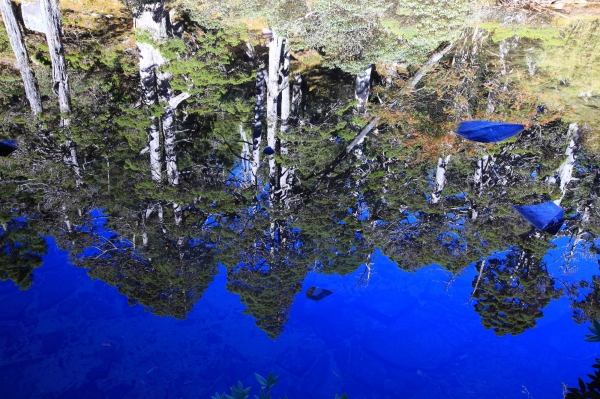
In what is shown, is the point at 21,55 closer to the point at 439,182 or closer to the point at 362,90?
the point at 362,90

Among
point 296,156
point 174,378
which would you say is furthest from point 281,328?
point 296,156

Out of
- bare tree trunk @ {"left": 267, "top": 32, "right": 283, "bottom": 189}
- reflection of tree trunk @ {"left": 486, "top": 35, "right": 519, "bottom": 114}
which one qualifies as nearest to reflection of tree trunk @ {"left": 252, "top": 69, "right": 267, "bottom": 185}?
bare tree trunk @ {"left": 267, "top": 32, "right": 283, "bottom": 189}

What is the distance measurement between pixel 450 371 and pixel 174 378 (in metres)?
6.06

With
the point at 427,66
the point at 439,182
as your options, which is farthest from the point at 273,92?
the point at 439,182

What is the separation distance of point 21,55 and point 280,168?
21.4 feet

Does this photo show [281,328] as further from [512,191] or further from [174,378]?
[512,191]

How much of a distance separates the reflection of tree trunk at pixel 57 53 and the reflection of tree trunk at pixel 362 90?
264 inches

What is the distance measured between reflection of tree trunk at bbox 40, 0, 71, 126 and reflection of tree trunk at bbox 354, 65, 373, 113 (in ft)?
22.0

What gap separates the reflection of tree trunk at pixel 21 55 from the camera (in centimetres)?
844

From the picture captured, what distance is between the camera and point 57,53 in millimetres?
8492

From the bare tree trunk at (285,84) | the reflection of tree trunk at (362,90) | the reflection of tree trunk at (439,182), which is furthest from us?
the reflection of tree trunk at (439,182)

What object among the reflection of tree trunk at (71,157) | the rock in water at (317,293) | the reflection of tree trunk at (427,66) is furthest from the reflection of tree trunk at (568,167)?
the reflection of tree trunk at (71,157)

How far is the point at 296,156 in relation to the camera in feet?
29.6

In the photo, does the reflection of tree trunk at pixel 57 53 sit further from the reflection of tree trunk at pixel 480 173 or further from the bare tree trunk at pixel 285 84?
the reflection of tree trunk at pixel 480 173
